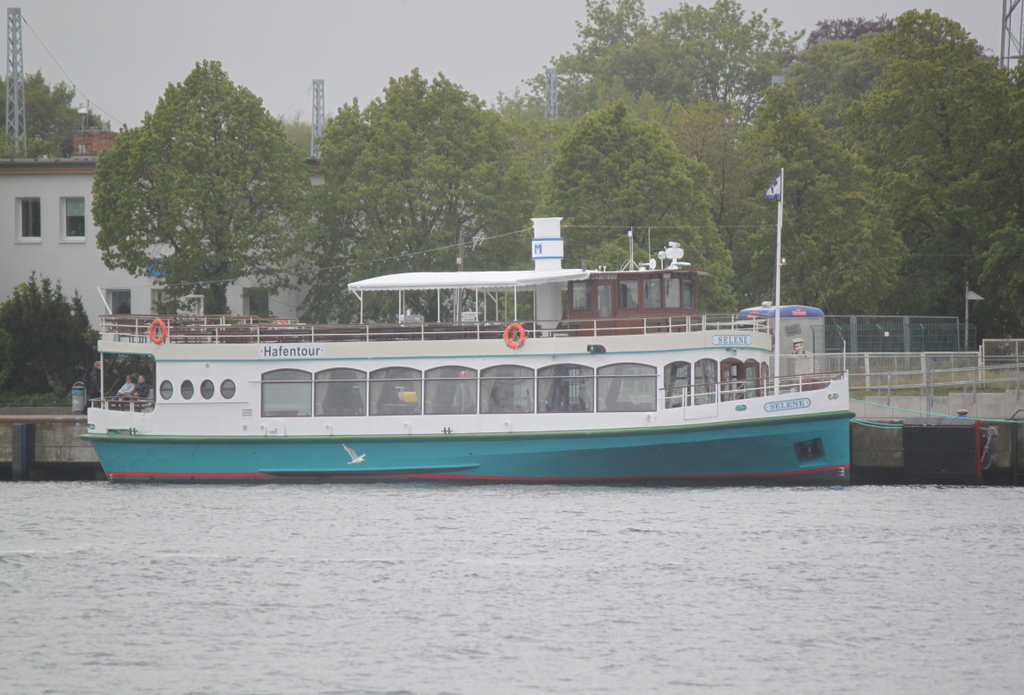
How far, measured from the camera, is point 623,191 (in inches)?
1638

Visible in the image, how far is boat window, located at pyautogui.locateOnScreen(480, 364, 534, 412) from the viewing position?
28.2m

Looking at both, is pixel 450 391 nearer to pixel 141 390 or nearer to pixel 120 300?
pixel 141 390

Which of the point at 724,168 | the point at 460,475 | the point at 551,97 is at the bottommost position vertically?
the point at 460,475

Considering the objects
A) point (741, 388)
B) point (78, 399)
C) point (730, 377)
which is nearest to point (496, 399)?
point (730, 377)

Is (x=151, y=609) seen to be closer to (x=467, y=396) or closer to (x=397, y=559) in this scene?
(x=397, y=559)

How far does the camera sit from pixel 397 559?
872 inches

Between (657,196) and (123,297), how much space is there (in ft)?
65.8

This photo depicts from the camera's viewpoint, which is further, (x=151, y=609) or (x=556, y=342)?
(x=556, y=342)

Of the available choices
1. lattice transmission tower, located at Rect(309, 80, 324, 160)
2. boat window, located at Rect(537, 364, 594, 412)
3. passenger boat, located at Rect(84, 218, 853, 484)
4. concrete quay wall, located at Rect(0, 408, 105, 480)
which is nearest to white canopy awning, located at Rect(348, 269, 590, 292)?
passenger boat, located at Rect(84, 218, 853, 484)

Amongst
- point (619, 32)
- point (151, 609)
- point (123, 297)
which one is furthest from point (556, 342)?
point (619, 32)

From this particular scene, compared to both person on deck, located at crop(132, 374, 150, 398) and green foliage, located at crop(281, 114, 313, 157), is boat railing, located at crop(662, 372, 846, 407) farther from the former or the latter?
green foliage, located at crop(281, 114, 313, 157)

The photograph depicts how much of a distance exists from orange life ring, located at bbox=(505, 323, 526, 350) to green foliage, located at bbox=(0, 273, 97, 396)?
1755 centimetres

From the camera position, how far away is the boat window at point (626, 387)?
2764 cm

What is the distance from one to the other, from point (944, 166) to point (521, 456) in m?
21.7
